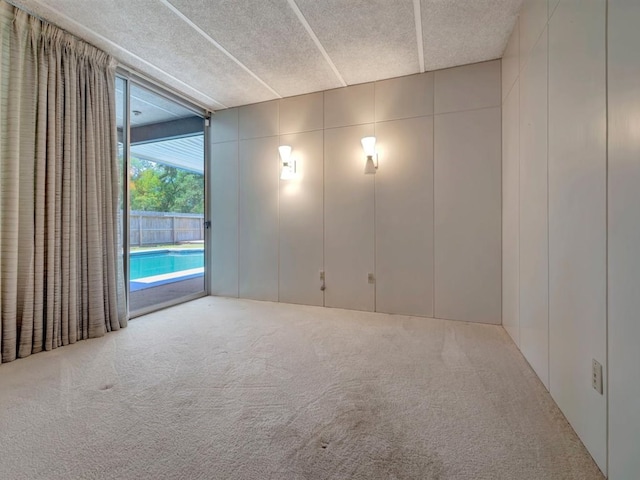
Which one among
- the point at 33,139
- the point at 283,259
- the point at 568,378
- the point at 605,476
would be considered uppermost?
the point at 33,139

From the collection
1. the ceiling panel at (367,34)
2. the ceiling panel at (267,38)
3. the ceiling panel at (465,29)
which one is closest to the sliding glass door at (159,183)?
the ceiling panel at (267,38)

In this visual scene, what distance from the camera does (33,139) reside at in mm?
2330

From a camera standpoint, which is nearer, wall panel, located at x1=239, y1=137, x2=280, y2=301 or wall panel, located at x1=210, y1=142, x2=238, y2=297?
wall panel, located at x1=239, y1=137, x2=280, y2=301

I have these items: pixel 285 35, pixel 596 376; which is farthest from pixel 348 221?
pixel 596 376

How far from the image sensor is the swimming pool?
4.49 meters

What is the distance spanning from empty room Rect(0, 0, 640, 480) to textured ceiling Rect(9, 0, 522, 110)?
0.9 inches

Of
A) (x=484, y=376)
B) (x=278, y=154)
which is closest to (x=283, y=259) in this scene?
(x=278, y=154)

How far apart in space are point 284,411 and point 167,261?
4.64m

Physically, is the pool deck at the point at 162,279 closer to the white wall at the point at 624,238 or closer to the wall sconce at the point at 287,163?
the wall sconce at the point at 287,163

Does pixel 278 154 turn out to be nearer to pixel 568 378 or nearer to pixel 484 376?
pixel 484 376

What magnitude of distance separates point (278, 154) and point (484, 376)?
3.28 meters

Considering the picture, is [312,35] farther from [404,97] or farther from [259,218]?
[259,218]

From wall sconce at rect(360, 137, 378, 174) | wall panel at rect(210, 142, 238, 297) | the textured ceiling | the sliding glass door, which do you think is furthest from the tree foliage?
wall sconce at rect(360, 137, 378, 174)

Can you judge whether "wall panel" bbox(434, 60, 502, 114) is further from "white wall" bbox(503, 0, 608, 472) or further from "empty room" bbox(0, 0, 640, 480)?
"white wall" bbox(503, 0, 608, 472)
